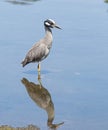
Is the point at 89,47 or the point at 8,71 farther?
the point at 89,47

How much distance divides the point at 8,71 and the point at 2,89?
4.33 feet

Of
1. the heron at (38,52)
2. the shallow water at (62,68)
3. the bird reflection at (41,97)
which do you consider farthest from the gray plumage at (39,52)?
the bird reflection at (41,97)

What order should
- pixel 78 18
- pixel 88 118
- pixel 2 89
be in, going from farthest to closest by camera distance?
pixel 78 18, pixel 2 89, pixel 88 118

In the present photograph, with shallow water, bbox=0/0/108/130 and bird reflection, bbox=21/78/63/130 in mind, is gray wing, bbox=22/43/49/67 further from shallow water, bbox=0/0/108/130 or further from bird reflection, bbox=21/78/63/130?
bird reflection, bbox=21/78/63/130

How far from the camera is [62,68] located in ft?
46.0

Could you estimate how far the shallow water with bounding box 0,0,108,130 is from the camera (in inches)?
432

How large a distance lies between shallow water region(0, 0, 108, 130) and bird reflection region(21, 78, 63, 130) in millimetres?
91

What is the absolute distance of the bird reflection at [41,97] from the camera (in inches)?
427

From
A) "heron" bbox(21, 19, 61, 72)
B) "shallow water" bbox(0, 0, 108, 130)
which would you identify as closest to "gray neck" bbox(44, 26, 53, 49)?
"heron" bbox(21, 19, 61, 72)

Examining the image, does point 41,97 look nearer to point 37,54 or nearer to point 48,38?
point 37,54

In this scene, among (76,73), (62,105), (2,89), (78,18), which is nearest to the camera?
(62,105)

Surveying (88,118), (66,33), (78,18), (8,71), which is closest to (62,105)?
(88,118)

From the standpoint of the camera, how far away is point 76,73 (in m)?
13.6

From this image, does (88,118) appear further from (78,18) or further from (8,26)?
(78,18)
